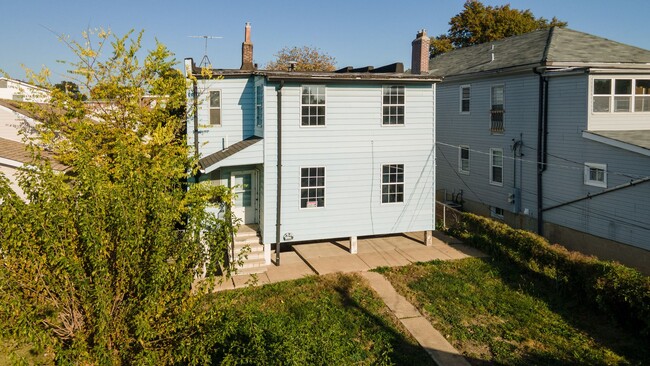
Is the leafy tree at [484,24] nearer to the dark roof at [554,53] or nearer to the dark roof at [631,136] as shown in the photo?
the dark roof at [554,53]

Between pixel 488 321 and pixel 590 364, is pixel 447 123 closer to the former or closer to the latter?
pixel 488 321

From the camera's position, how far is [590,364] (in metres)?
12.1

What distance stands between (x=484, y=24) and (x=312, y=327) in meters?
46.4

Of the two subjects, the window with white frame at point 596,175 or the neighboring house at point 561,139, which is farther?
the window with white frame at point 596,175

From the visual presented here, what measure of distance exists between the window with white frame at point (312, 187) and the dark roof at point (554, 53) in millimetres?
10845

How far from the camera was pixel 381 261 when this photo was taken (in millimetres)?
19172

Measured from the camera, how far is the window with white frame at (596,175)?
19414mm

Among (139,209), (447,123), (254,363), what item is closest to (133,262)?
(139,209)

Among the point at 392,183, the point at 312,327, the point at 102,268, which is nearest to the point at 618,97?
the point at 392,183

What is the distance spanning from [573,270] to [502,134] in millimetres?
10052

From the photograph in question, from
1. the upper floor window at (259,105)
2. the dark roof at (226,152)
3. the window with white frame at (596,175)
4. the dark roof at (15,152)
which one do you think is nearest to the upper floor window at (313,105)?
the upper floor window at (259,105)

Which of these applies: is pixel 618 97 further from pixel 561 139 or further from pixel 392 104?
pixel 392 104

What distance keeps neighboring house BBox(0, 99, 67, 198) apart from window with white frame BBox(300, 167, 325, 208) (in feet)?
30.3

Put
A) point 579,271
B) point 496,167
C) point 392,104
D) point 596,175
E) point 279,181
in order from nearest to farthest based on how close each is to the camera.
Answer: point 579,271
point 279,181
point 596,175
point 392,104
point 496,167
